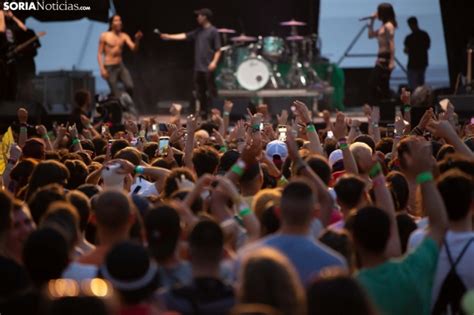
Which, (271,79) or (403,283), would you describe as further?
(271,79)

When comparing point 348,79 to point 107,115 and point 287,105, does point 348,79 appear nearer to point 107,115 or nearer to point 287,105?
point 287,105

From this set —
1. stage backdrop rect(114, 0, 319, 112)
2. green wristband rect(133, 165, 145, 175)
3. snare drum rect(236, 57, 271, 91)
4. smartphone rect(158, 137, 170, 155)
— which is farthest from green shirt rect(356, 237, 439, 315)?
stage backdrop rect(114, 0, 319, 112)

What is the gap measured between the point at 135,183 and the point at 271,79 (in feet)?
44.1

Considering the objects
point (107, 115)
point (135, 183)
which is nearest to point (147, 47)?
point (107, 115)

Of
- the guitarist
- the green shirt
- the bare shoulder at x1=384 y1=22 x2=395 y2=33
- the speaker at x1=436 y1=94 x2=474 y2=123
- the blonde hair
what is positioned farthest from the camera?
the bare shoulder at x1=384 y1=22 x2=395 y2=33

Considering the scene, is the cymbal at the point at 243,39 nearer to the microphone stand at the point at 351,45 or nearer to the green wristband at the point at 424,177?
the microphone stand at the point at 351,45

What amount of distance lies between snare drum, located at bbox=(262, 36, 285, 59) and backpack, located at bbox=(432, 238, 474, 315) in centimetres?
1658

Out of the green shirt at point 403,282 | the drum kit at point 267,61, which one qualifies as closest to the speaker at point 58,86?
the drum kit at point 267,61

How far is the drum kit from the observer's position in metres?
21.1

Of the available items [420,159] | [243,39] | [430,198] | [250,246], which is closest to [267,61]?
[243,39]

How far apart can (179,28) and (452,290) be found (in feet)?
58.5

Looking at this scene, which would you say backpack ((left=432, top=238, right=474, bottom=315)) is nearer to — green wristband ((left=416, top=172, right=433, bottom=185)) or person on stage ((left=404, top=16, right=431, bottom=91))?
green wristband ((left=416, top=172, right=433, bottom=185))

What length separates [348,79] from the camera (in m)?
22.9

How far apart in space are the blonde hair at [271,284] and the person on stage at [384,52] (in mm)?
14477
